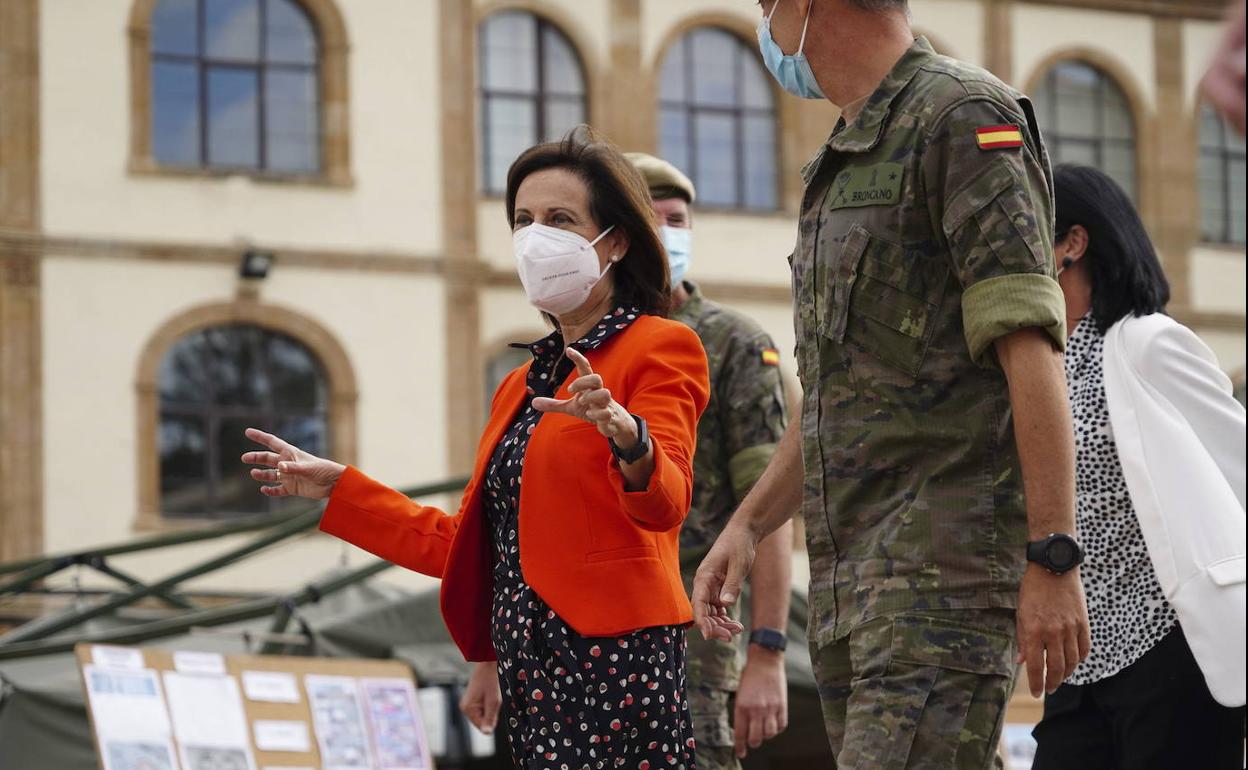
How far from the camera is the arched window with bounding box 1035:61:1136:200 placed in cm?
3152

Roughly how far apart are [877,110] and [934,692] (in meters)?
0.99

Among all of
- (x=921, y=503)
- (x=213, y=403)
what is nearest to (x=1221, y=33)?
(x=921, y=503)

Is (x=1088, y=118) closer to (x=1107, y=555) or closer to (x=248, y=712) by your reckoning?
(x=248, y=712)

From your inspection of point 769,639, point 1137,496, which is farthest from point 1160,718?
point 769,639

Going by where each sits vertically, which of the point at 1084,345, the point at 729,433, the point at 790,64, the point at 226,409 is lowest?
the point at 226,409

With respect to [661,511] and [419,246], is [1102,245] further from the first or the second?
[419,246]

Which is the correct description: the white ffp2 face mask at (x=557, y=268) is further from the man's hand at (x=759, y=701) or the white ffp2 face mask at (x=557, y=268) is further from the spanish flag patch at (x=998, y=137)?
the man's hand at (x=759, y=701)

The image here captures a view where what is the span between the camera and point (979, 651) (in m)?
3.60

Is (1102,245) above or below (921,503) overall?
above

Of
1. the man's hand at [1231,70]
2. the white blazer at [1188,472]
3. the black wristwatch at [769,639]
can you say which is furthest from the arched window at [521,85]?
the man's hand at [1231,70]

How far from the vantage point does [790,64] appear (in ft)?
13.5

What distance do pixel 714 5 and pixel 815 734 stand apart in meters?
21.4

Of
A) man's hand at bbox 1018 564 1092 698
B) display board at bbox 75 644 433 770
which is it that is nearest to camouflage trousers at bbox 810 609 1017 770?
man's hand at bbox 1018 564 1092 698

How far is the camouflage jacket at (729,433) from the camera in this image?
5.84 metres
